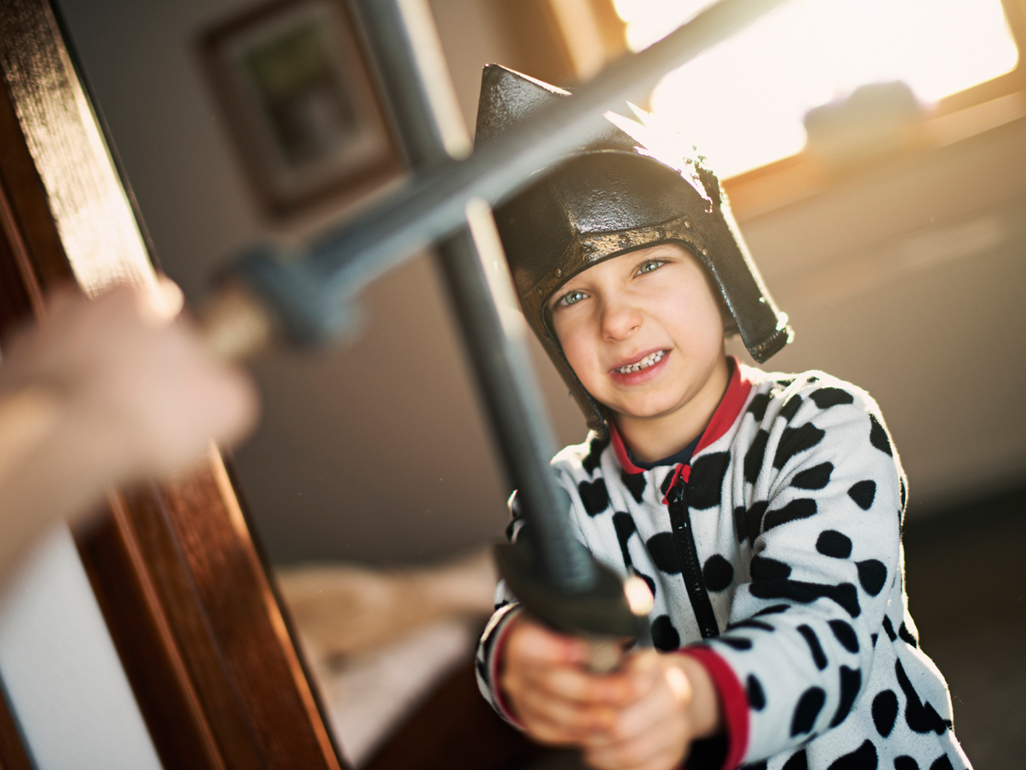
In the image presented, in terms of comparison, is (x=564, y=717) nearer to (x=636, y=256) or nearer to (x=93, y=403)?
(x=93, y=403)

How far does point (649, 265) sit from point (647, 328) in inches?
1.5

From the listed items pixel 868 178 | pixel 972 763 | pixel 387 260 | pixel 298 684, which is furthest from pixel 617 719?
pixel 868 178

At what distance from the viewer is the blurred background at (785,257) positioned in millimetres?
418

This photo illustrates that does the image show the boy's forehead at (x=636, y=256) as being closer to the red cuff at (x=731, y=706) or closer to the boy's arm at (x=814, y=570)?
the boy's arm at (x=814, y=570)

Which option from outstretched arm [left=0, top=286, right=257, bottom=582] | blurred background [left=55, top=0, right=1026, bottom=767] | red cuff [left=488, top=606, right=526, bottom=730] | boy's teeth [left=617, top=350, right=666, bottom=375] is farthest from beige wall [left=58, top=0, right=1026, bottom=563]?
outstretched arm [left=0, top=286, right=257, bottom=582]

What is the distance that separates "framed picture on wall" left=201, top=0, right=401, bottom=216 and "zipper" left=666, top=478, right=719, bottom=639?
2.69ft

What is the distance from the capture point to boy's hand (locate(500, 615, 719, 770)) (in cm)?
15

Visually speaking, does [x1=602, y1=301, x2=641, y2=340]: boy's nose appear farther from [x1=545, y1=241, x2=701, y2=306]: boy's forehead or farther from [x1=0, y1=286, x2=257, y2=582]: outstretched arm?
[x1=0, y1=286, x2=257, y2=582]: outstretched arm

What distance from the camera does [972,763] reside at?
39 centimetres

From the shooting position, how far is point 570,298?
14.9 inches

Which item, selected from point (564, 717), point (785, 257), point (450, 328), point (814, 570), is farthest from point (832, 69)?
point (564, 717)

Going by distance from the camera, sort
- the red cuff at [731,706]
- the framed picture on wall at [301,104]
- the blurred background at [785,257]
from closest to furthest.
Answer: the red cuff at [731,706]
the blurred background at [785,257]
the framed picture on wall at [301,104]

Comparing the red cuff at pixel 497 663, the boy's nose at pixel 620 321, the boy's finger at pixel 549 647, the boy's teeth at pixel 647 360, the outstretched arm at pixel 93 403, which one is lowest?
the red cuff at pixel 497 663

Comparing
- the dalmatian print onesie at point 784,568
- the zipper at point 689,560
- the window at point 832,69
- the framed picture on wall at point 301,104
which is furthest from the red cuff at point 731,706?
the framed picture on wall at point 301,104
